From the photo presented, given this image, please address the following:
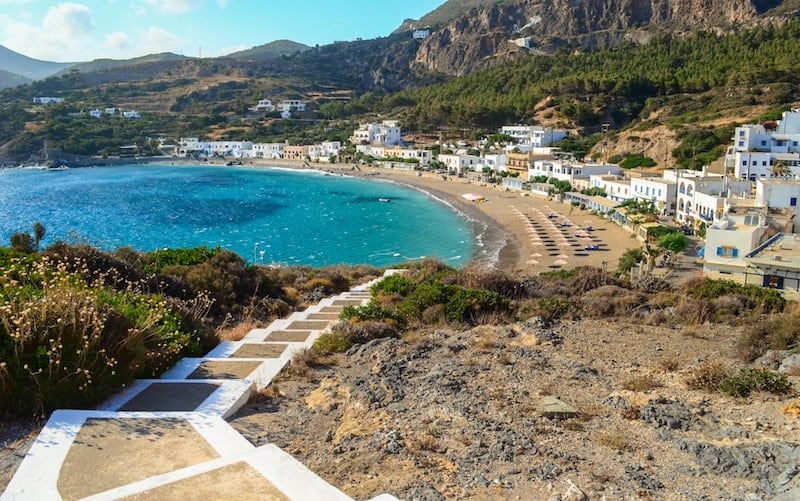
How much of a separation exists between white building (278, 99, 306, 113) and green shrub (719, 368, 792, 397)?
5208 inches

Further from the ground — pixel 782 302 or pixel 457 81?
pixel 457 81

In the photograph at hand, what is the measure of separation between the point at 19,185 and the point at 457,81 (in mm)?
78026

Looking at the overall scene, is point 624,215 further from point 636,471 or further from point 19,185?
point 19,185

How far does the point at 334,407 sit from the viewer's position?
6.32 meters

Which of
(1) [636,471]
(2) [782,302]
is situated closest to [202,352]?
(1) [636,471]

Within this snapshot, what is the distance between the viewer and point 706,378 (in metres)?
6.81

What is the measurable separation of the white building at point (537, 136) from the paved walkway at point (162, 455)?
71103 millimetres

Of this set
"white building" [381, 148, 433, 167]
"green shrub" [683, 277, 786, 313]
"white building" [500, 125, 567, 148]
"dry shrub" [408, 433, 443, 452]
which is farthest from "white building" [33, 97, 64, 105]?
"dry shrub" [408, 433, 443, 452]

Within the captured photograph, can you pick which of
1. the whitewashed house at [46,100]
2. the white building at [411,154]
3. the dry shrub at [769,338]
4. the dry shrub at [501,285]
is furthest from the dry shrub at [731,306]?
the whitewashed house at [46,100]

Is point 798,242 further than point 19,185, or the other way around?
point 19,185

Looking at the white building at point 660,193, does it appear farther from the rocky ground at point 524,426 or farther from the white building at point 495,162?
the rocky ground at point 524,426

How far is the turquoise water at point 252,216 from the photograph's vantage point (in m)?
40.6

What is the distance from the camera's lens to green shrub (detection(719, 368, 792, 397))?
21.2 ft

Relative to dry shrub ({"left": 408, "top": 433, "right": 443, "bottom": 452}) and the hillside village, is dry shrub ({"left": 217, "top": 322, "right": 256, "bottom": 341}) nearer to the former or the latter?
dry shrub ({"left": 408, "top": 433, "right": 443, "bottom": 452})
